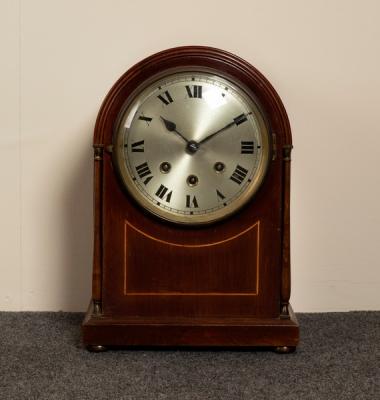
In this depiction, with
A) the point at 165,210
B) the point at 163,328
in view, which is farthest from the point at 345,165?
the point at 163,328

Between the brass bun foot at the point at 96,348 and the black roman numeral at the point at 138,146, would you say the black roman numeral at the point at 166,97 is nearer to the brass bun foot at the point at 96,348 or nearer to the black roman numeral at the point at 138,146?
the black roman numeral at the point at 138,146

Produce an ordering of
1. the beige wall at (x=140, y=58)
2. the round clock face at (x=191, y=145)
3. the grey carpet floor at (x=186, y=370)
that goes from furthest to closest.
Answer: the beige wall at (x=140, y=58) → the round clock face at (x=191, y=145) → the grey carpet floor at (x=186, y=370)

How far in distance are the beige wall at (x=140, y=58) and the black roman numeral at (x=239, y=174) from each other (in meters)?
0.39

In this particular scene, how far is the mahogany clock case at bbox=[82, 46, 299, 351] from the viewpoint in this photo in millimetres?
1579

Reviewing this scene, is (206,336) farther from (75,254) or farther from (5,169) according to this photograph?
(5,169)

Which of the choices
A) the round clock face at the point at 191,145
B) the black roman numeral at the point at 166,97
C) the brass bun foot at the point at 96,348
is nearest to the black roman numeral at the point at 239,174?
the round clock face at the point at 191,145

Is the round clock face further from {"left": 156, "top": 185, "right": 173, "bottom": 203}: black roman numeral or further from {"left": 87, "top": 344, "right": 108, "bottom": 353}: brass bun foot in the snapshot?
{"left": 87, "top": 344, "right": 108, "bottom": 353}: brass bun foot

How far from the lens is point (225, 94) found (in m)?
1.58

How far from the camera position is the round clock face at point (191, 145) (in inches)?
61.8

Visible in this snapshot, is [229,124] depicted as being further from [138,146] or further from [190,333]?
[190,333]

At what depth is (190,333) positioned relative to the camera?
1.58 metres

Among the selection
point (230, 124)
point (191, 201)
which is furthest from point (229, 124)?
point (191, 201)

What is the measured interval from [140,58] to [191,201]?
0.53 meters

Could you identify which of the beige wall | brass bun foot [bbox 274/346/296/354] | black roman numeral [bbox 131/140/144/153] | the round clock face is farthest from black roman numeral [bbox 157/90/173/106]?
brass bun foot [bbox 274/346/296/354]
